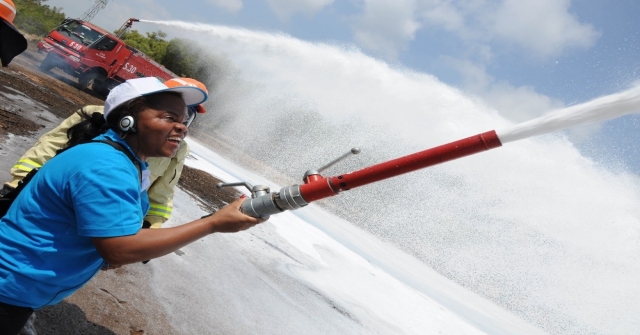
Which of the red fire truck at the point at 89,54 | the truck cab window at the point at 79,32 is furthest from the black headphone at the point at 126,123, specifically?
the truck cab window at the point at 79,32

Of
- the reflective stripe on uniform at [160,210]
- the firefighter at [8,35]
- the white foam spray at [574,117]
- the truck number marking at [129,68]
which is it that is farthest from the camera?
the truck number marking at [129,68]

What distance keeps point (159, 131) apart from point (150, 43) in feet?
121

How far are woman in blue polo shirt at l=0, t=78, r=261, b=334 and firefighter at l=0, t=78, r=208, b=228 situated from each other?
96 cm

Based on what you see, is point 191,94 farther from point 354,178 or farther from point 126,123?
point 354,178

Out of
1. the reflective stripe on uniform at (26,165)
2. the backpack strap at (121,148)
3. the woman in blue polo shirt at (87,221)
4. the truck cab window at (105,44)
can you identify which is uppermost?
the truck cab window at (105,44)

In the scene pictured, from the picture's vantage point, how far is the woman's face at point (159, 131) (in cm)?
166

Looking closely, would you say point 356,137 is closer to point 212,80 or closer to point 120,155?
point 212,80

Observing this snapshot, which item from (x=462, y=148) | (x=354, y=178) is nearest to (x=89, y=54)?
(x=354, y=178)

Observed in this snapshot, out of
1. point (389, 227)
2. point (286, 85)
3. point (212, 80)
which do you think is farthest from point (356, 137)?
point (212, 80)

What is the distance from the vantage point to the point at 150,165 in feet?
9.45

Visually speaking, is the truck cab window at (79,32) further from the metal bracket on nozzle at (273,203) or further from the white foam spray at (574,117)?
the white foam spray at (574,117)

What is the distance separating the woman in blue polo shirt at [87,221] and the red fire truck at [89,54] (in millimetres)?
17011

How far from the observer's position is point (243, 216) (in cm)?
155

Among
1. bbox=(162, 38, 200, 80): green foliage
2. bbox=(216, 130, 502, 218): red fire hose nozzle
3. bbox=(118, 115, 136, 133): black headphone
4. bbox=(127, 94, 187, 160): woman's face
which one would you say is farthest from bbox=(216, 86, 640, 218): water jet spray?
bbox=(162, 38, 200, 80): green foliage
